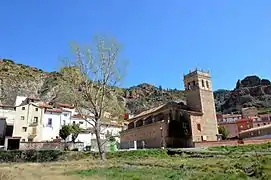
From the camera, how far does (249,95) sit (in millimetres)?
150000

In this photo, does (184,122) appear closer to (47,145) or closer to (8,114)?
(47,145)

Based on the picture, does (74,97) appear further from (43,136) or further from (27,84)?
(27,84)

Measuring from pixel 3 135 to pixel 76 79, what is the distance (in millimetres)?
36144

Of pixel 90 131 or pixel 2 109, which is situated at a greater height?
pixel 2 109

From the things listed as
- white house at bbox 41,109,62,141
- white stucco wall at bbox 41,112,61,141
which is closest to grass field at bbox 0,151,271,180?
white stucco wall at bbox 41,112,61,141

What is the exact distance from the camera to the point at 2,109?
70.6 m

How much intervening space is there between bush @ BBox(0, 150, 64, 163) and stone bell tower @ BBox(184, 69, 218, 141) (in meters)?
31.4

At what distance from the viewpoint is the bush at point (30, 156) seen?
4253 centimetres

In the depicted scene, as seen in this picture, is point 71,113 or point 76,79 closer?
point 76,79

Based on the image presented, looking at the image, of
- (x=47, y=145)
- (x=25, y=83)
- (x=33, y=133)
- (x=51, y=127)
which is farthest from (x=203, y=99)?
(x=25, y=83)

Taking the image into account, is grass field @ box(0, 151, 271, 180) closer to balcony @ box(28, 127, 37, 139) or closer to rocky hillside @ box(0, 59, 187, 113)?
balcony @ box(28, 127, 37, 139)

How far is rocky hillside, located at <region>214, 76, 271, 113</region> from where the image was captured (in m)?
146

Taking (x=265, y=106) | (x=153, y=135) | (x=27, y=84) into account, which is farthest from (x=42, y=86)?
(x=265, y=106)

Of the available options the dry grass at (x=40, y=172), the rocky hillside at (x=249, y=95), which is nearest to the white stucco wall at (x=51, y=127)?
the dry grass at (x=40, y=172)
